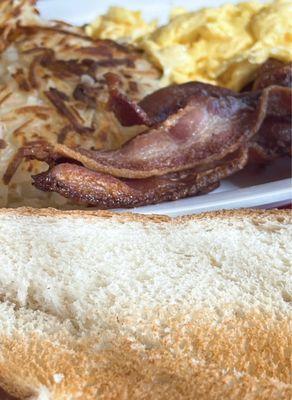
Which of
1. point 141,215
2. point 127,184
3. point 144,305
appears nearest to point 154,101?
point 127,184

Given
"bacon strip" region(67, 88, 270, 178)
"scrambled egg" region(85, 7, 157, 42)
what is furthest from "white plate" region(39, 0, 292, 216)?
"scrambled egg" region(85, 7, 157, 42)

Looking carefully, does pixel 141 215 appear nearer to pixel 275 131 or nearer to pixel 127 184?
pixel 127 184

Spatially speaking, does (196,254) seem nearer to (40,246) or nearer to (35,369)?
(40,246)

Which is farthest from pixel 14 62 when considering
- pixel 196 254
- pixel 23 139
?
pixel 196 254

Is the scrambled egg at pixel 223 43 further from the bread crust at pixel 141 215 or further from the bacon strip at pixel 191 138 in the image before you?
the bread crust at pixel 141 215

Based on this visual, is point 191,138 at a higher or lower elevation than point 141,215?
higher

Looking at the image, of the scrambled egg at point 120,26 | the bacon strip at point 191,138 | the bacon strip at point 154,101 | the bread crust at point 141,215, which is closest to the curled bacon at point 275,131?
the bacon strip at point 191,138
